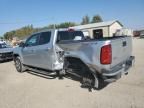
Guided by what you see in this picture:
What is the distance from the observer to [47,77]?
28.5 feet

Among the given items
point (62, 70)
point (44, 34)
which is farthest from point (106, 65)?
point (44, 34)

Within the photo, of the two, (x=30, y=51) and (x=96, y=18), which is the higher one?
(x=96, y=18)

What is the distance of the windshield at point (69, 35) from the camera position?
25.4ft

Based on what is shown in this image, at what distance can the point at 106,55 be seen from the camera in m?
5.54

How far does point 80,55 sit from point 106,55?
1083 millimetres

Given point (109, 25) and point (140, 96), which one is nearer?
point (140, 96)

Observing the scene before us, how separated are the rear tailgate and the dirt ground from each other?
3.23 ft

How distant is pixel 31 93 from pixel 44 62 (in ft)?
5.66

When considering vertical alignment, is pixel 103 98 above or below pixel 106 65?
below

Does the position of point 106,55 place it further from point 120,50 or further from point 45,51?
point 45,51

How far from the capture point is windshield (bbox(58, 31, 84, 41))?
7.75 m

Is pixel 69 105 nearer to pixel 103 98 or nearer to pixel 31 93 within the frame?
pixel 103 98

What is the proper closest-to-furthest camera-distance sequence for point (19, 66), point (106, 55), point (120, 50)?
point (106, 55) < point (120, 50) < point (19, 66)

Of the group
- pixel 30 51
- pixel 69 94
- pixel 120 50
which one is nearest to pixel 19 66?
pixel 30 51
